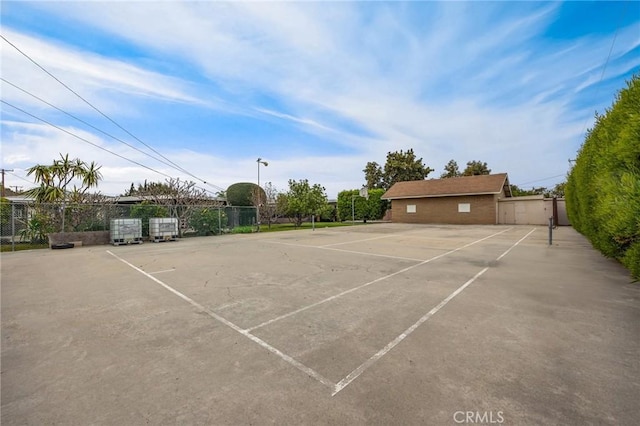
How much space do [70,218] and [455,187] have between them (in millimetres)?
28865

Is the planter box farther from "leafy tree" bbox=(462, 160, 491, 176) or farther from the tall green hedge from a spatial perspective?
"leafy tree" bbox=(462, 160, 491, 176)

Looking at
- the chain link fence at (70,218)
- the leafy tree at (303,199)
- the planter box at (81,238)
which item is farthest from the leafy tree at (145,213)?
the leafy tree at (303,199)

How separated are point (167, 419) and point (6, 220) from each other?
56.6 ft

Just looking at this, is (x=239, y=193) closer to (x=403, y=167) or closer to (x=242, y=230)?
(x=242, y=230)

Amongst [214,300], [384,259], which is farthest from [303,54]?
[214,300]

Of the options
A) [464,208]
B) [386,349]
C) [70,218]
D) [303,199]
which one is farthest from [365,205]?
[386,349]

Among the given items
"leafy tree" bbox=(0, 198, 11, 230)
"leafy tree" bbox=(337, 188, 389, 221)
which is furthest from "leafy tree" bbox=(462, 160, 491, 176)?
"leafy tree" bbox=(0, 198, 11, 230)

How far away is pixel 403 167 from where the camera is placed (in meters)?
38.4

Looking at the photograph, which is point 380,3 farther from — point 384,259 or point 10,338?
point 10,338

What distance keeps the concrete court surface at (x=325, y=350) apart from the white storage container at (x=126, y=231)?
27.2ft

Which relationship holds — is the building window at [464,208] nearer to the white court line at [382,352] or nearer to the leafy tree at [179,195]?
the leafy tree at [179,195]

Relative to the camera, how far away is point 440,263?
283 inches

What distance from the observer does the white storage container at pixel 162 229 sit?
14.3 metres

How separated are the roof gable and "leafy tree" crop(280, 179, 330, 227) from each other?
30.1 ft
